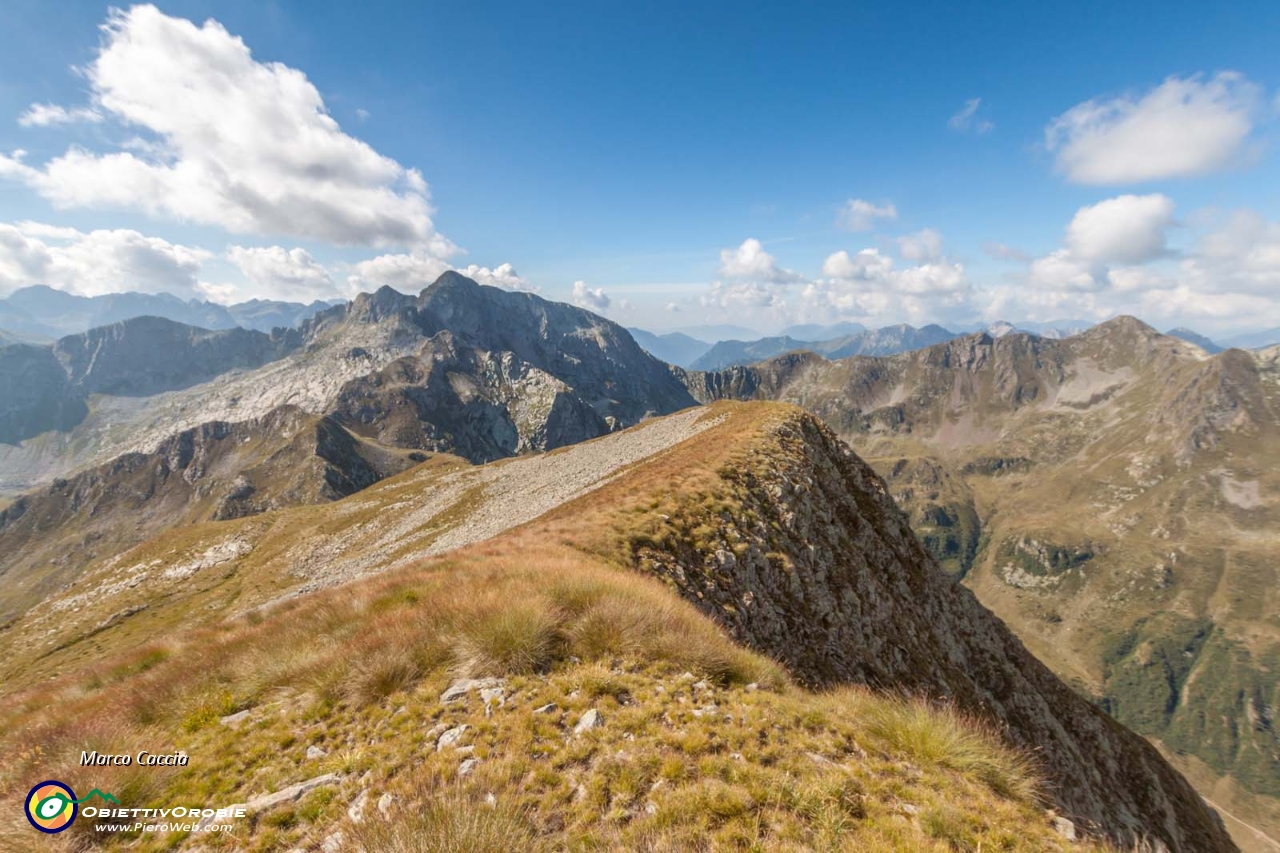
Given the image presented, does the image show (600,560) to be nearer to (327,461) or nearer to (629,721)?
(629,721)

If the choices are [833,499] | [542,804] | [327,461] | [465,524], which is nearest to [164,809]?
[542,804]

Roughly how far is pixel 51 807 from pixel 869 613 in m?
27.7

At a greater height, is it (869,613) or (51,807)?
(51,807)

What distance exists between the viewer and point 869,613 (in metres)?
25.0

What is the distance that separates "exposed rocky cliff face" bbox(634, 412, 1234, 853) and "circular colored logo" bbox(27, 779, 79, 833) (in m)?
14.0

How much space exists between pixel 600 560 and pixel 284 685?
31.2ft

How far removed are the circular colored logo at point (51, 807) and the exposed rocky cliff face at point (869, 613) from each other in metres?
14.0

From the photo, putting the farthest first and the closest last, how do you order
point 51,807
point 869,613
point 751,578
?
point 869,613 → point 751,578 → point 51,807

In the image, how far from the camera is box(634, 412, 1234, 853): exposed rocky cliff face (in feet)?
64.1

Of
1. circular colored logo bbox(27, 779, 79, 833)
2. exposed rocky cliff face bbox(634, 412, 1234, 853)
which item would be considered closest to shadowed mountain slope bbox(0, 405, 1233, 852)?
exposed rocky cliff face bbox(634, 412, 1234, 853)

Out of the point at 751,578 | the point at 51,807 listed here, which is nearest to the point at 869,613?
the point at 751,578

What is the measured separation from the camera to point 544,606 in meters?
11.4

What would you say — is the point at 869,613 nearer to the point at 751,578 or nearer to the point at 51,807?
the point at 751,578

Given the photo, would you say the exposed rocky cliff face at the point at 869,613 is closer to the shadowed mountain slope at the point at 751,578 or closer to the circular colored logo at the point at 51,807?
the shadowed mountain slope at the point at 751,578
